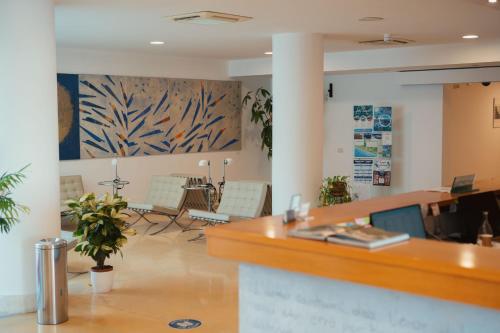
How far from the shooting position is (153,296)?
6637mm

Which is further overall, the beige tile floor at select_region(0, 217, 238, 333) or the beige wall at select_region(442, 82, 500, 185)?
the beige wall at select_region(442, 82, 500, 185)

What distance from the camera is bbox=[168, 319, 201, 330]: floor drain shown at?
566 centimetres

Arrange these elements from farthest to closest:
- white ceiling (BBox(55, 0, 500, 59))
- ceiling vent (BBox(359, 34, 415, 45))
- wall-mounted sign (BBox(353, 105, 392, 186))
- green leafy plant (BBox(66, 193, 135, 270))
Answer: wall-mounted sign (BBox(353, 105, 392, 186))
ceiling vent (BBox(359, 34, 415, 45))
green leafy plant (BBox(66, 193, 135, 270))
white ceiling (BBox(55, 0, 500, 59))

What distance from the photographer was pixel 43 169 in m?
5.99

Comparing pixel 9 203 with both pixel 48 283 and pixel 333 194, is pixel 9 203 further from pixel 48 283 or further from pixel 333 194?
pixel 333 194

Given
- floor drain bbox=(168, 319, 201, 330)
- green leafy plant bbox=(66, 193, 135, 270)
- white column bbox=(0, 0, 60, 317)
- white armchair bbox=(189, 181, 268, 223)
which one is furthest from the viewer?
white armchair bbox=(189, 181, 268, 223)

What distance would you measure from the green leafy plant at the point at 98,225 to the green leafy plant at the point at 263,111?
7.44m

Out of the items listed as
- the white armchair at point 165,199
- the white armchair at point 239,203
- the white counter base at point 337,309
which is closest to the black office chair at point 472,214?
the white counter base at point 337,309

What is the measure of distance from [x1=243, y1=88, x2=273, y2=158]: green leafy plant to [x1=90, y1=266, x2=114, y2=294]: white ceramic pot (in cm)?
750

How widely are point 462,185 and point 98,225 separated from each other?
3.32 metres

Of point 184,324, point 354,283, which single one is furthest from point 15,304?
point 354,283

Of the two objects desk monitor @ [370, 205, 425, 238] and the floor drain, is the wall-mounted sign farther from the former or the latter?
desk monitor @ [370, 205, 425, 238]

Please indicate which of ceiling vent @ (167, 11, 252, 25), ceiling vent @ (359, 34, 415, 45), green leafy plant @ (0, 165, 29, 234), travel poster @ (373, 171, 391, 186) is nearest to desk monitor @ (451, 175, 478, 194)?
ceiling vent @ (167, 11, 252, 25)

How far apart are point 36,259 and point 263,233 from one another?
2.96m
